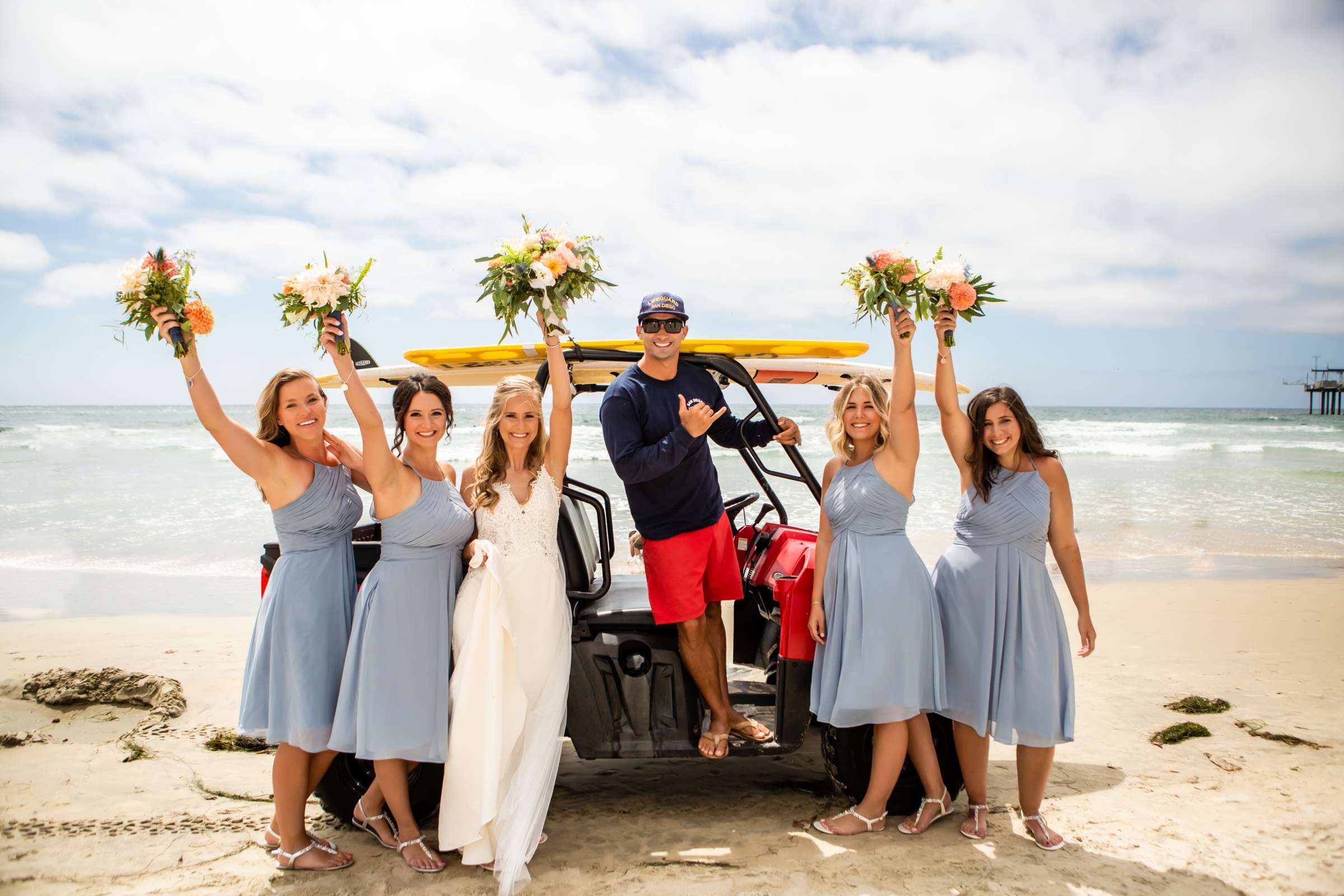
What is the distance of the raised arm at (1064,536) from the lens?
342 cm

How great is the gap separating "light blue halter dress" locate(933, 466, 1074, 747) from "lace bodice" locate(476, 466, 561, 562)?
5.70 ft

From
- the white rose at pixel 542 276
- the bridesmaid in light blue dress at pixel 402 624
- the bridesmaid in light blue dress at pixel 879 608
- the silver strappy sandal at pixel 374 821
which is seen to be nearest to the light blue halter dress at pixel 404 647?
the bridesmaid in light blue dress at pixel 402 624

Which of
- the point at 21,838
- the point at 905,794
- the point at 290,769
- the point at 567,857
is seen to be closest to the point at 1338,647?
the point at 905,794

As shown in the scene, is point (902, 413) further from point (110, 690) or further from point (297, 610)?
point (110, 690)

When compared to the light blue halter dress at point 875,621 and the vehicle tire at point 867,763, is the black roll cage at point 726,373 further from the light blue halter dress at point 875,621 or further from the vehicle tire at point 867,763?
the vehicle tire at point 867,763

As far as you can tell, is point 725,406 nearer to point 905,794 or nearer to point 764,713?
point 764,713

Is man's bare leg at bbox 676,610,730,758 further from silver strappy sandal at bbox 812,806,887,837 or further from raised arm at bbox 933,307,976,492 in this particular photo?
raised arm at bbox 933,307,976,492

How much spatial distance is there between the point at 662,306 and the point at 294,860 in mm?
2656

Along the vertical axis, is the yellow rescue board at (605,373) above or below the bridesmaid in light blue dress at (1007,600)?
above

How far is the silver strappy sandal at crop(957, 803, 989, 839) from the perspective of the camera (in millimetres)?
3412

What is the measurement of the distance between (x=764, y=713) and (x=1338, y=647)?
19.4 feet

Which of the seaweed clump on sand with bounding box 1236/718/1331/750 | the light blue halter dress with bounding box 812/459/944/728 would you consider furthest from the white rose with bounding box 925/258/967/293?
the seaweed clump on sand with bounding box 1236/718/1331/750

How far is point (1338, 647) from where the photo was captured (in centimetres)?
686

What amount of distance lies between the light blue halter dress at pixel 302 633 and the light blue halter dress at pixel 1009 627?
2.54 m
